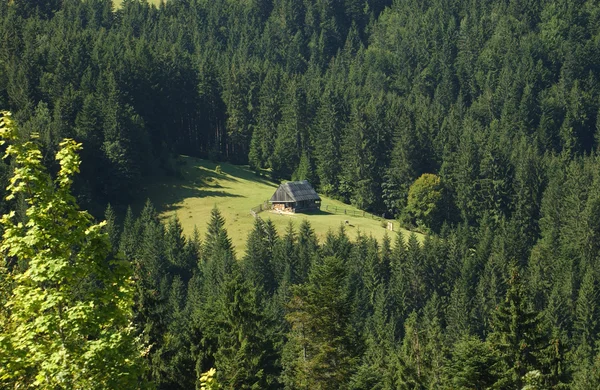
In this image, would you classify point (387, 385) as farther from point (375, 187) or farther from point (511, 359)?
point (375, 187)

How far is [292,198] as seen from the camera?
411 feet

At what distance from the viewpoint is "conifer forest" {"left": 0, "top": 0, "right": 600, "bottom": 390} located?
58.8 ft

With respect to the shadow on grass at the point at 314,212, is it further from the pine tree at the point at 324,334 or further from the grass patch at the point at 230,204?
the pine tree at the point at 324,334

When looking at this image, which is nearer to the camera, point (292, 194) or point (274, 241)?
point (274, 241)

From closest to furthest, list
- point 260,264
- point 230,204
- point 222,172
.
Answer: point 260,264 < point 230,204 < point 222,172

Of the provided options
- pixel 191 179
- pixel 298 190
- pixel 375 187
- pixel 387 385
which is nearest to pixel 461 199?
pixel 375 187

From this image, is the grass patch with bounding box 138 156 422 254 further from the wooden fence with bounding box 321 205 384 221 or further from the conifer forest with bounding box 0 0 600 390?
the conifer forest with bounding box 0 0 600 390

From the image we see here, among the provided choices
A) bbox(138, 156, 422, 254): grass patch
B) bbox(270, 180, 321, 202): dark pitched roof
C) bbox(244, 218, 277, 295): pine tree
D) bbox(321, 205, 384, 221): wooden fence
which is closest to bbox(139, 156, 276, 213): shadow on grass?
bbox(138, 156, 422, 254): grass patch

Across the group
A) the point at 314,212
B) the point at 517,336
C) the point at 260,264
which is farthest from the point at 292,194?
the point at 517,336

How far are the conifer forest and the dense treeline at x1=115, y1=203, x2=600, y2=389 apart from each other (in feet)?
0.62

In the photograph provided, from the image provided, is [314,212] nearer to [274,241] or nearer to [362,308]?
[274,241]

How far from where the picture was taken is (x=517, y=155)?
153 meters

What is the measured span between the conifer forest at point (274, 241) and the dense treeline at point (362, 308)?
0.19 m

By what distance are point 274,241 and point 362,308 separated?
15370 millimetres
